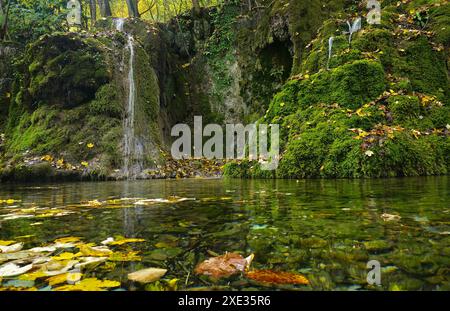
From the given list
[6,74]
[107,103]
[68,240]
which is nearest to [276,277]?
[68,240]

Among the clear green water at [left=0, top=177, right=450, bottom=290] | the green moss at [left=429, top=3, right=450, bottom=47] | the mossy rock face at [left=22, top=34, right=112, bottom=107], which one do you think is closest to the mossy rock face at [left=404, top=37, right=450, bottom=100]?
the green moss at [left=429, top=3, right=450, bottom=47]

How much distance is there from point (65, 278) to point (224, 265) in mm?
537

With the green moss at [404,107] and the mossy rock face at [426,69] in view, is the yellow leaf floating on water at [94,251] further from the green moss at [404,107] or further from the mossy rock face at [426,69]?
the mossy rock face at [426,69]

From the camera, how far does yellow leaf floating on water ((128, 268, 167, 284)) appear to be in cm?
114

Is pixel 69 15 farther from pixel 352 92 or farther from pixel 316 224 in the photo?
pixel 316 224

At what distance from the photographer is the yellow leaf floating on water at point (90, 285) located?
1.06 metres

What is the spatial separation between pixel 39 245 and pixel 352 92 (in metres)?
6.37

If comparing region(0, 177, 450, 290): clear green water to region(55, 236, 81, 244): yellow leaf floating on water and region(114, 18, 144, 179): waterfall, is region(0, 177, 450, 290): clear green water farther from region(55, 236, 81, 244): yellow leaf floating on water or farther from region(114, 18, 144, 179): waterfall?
region(114, 18, 144, 179): waterfall

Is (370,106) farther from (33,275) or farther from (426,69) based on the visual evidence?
(33,275)

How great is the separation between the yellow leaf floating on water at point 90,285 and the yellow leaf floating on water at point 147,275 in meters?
0.07

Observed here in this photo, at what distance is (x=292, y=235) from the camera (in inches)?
67.0

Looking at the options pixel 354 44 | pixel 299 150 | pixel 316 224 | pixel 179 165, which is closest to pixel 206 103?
pixel 179 165

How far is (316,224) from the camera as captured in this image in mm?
1930

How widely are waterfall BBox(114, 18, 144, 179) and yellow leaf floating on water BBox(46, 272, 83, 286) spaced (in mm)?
10175
